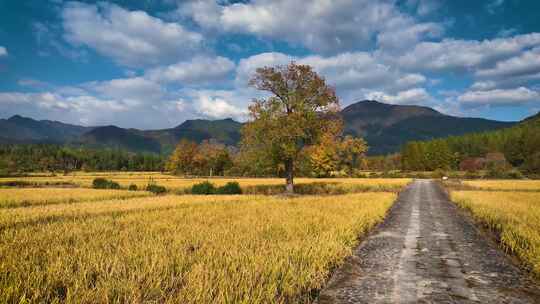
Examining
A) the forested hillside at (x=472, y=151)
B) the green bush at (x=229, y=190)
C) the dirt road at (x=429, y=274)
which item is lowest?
the green bush at (x=229, y=190)

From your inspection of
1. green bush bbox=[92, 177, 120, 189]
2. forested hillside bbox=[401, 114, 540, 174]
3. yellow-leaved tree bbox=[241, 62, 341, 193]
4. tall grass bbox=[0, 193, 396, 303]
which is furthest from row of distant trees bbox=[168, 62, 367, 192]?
forested hillside bbox=[401, 114, 540, 174]

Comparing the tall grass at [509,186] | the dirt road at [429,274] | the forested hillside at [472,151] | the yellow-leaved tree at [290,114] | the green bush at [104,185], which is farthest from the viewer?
the forested hillside at [472,151]

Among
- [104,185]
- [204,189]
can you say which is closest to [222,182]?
[204,189]

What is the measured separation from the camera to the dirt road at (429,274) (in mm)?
5398

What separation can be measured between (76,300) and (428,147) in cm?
14573

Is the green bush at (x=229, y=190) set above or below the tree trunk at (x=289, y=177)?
below

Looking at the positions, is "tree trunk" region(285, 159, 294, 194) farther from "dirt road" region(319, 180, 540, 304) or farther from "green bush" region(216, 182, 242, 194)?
"dirt road" region(319, 180, 540, 304)

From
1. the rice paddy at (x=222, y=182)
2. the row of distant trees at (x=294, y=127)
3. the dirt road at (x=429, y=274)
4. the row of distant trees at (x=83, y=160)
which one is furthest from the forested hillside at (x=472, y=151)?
the row of distant trees at (x=83, y=160)

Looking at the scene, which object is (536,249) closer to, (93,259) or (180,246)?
(180,246)

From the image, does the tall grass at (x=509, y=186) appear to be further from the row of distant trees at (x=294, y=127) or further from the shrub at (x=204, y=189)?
the shrub at (x=204, y=189)

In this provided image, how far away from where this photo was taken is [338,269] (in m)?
7.01

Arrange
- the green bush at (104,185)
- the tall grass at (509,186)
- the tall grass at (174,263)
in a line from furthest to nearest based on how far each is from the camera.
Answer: the green bush at (104,185)
the tall grass at (509,186)
the tall grass at (174,263)

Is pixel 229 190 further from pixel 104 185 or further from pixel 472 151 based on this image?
pixel 472 151

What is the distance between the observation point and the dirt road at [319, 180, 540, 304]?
213 inches
